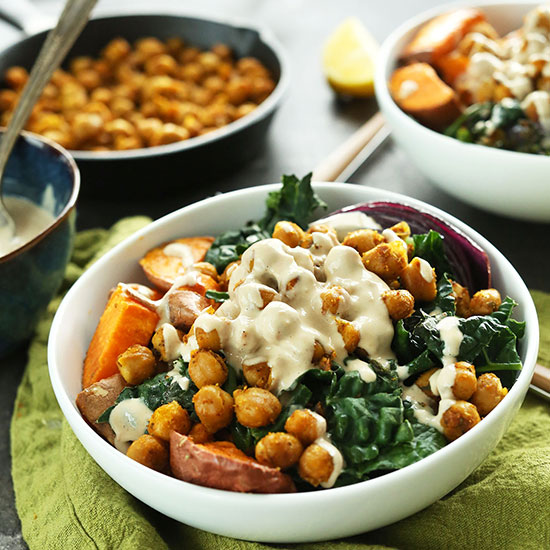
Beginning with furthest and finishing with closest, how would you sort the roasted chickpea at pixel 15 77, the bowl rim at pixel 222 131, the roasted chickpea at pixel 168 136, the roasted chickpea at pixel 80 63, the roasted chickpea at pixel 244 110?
the roasted chickpea at pixel 80 63, the roasted chickpea at pixel 15 77, the roasted chickpea at pixel 244 110, the roasted chickpea at pixel 168 136, the bowl rim at pixel 222 131

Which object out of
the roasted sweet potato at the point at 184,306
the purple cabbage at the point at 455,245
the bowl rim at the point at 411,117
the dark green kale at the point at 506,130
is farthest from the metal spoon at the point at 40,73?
the dark green kale at the point at 506,130

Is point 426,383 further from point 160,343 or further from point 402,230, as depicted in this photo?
point 160,343

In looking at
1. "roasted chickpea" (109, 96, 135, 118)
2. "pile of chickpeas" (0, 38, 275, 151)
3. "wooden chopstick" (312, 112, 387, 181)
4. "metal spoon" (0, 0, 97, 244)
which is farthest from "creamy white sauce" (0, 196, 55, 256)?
"wooden chopstick" (312, 112, 387, 181)

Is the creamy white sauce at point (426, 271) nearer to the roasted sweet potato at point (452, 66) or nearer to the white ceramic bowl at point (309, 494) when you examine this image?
the white ceramic bowl at point (309, 494)

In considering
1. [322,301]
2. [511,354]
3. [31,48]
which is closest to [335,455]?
[322,301]

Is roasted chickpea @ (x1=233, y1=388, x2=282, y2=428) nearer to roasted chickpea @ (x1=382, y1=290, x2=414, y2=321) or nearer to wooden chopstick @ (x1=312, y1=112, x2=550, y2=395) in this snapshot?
roasted chickpea @ (x1=382, y1=290, x2=414, y2=321)

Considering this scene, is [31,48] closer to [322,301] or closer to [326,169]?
[326,169]
